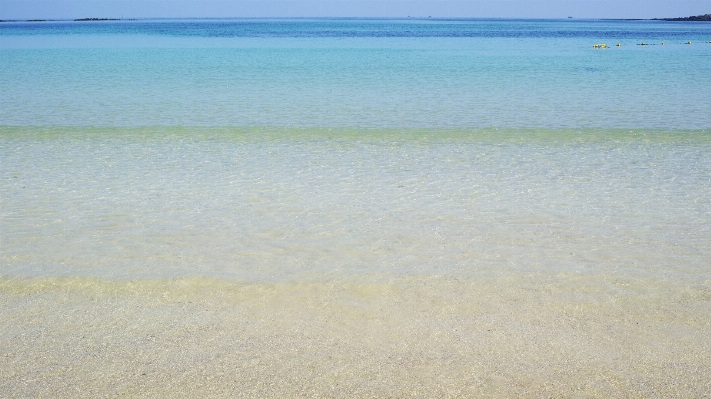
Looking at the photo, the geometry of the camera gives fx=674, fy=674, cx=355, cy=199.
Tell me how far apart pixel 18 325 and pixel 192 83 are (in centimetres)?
1461

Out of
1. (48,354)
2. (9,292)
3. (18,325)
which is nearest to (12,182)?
(9,292)

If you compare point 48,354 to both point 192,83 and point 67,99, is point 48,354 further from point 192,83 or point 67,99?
point 192,83

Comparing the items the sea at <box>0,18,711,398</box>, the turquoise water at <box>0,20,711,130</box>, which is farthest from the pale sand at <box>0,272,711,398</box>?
the turquoise water at <box>0,20,711,130</box>

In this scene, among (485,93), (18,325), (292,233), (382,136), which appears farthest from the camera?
(485,93)

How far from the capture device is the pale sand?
3.04 metres

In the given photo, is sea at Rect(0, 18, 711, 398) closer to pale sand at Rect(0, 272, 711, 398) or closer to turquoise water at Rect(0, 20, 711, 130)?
pale sand at Rect(0, 272, 711, 398)

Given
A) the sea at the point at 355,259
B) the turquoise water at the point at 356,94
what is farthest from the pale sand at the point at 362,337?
the turquoise water at the point at 356,94

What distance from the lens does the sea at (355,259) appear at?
10.4 feet

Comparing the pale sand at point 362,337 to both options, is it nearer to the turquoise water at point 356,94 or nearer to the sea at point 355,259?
the sea at point 355,259

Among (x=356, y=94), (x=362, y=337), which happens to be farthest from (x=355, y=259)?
(x=356, y=94)

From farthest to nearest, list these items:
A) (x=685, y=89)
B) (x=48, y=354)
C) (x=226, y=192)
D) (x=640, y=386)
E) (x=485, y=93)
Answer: (x=685, y=89) → (x=485, y=93) → (x=226, y=192) → (x=48, y=354) → (x=640, y=386)

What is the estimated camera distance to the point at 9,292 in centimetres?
407

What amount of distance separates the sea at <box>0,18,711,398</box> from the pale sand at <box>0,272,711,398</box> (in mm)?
14

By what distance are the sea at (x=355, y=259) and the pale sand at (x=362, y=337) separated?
14 mm
